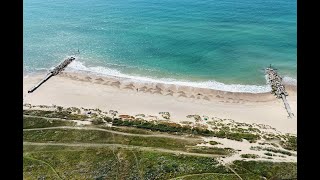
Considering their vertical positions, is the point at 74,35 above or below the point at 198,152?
above

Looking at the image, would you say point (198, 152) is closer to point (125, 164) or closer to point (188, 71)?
point (125, 164)

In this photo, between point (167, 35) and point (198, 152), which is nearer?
point (198, 152)

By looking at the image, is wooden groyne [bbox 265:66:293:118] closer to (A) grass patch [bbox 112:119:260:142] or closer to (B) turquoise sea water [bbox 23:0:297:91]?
(B) turquoise sea water [bbox 23:0:297:91]

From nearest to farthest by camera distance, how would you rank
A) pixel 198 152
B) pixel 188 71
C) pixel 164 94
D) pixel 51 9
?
pixel 198 152 → pixel 164 94 → pixel 188 71 → pixel 51 9

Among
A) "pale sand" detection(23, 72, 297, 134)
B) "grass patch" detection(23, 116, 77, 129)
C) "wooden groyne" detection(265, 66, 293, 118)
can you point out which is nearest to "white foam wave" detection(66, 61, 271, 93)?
"wooden groyne" detection(265, 66, 293, 118)
